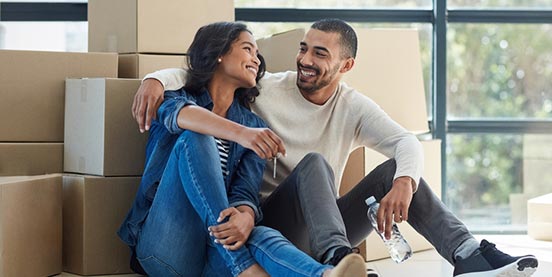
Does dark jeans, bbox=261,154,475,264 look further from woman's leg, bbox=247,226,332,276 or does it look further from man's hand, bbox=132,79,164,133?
man's hand, bbox=132,79,164,133

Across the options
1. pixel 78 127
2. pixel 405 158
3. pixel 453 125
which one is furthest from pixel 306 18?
pixel 405 158

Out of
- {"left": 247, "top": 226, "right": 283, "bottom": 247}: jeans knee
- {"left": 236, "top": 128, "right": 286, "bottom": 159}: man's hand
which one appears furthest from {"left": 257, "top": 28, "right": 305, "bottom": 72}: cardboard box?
{"left": 247, "top": 226, "right": 283, "bottom": 247}: jeans knee

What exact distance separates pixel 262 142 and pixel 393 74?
1.42 metres

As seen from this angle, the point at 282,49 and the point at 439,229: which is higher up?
the point at 282,49

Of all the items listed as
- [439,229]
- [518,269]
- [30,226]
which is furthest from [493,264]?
[30,226]

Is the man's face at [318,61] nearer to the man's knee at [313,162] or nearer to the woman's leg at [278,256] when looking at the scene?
the man's knee at [313,162]

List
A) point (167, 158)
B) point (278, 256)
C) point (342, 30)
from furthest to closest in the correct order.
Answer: point (342, 30)
point (167, 158)
point (278, 256)

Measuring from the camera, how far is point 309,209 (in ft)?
8.20

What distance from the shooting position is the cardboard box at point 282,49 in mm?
3461

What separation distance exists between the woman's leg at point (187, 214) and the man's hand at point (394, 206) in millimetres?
392

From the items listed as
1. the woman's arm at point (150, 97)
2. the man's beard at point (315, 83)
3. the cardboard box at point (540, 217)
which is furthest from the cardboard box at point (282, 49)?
the cardboard box at point (540, 217)

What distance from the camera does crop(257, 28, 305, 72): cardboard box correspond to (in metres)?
3.46

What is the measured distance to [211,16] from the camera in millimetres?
3428

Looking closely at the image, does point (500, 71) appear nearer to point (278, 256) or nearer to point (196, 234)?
point (196, 234)
